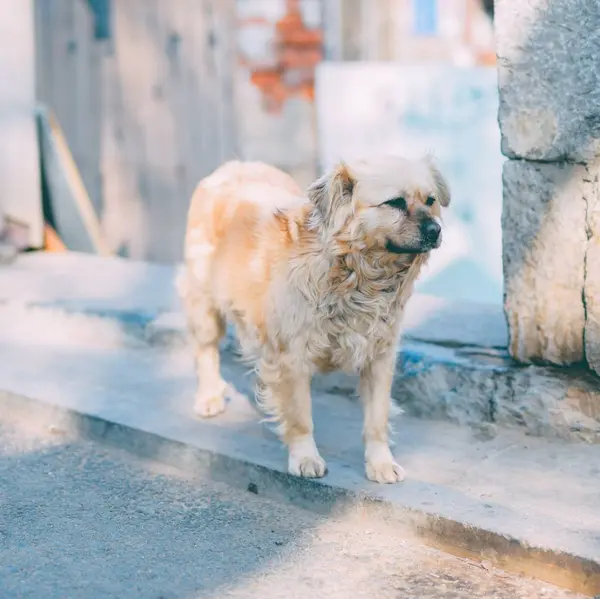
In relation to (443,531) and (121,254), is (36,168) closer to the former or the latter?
(121,254)

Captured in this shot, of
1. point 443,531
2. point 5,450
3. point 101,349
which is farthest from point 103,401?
point 443,531

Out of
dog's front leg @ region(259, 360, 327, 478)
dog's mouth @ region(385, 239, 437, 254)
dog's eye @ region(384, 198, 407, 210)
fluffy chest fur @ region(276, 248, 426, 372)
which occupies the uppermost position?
dog's eye @ region(384, 198, 407, 210)

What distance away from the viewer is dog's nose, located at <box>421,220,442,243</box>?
9.40 ft

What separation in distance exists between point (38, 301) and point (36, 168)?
5.01 feet

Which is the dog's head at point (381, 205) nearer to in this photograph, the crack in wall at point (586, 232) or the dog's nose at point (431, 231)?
the dog's nose at point (431, 231)

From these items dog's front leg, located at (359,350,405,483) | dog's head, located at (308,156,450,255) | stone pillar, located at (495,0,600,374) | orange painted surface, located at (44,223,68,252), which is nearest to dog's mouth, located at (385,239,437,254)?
dog's head, located at (308,156,450,255)

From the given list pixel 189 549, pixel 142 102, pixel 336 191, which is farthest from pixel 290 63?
pixel 189 549

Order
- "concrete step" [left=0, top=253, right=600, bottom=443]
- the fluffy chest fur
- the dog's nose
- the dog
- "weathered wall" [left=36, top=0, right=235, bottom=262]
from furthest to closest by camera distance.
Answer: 1. "weathered wall" [left=36, top=0, right=235, bottom=262]
2. "concrete step" [left=0, top=253, right=600, bottom=443]
3. the fluffy chest fur
4. the dog
5. the dog's nose

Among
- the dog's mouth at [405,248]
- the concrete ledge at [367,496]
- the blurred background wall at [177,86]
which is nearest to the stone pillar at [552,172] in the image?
the dog's mouth at [405,248]

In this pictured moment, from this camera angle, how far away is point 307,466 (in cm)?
317

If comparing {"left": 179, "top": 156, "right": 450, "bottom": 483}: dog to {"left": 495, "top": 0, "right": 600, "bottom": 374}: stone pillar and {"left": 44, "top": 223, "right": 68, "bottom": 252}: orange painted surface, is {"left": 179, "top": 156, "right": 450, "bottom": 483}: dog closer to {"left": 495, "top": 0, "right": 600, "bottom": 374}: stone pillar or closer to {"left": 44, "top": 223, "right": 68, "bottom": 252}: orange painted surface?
{"left": 495, "top": 0, "right": 600, "bottom": 374}: stone pillar

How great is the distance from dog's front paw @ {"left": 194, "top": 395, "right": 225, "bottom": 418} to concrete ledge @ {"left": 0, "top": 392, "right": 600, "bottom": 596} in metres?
0.13

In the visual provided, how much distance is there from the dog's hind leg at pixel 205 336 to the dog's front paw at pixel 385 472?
0.89 meters

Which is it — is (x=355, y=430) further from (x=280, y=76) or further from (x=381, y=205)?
A: (x=280, y=76)
